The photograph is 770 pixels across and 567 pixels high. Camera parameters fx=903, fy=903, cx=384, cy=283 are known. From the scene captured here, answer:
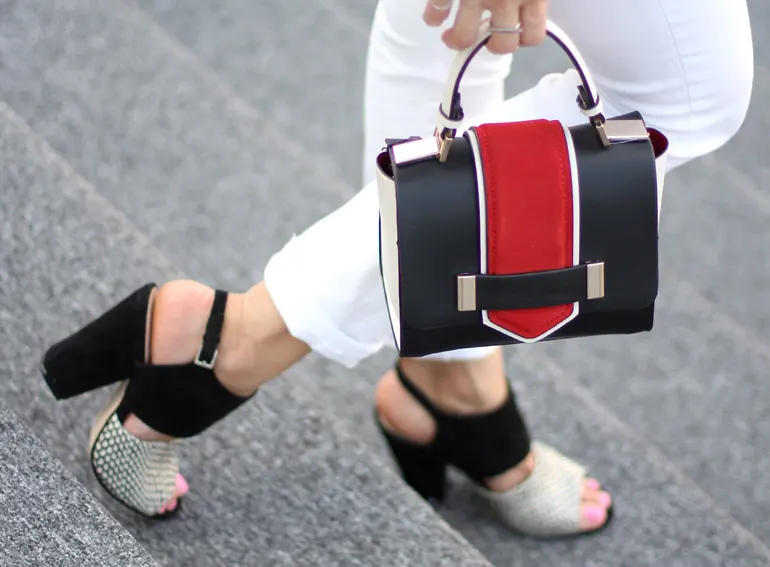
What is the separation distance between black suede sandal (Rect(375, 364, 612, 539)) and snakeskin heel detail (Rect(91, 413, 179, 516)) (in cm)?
34

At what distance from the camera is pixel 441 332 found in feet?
2.49

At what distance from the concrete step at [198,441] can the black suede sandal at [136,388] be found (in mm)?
53

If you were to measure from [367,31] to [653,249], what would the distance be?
128cm

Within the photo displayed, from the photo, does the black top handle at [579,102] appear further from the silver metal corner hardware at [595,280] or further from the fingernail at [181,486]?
the fingernail at [181,486]

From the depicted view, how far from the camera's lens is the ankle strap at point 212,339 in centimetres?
92

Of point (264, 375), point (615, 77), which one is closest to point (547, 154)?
point (615, 77)

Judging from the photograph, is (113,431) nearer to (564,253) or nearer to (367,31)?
(564,253)

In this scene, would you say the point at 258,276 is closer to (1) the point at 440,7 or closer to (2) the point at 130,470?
(2) the point at 130,470

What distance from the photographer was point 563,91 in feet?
2.79

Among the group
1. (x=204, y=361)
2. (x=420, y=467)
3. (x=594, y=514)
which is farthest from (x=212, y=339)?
(x=594, y=514)

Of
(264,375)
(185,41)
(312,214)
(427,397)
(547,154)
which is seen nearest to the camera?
(547,154)

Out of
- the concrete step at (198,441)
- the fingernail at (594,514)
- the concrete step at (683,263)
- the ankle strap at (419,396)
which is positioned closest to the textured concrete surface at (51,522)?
the concrete step at (198,441)

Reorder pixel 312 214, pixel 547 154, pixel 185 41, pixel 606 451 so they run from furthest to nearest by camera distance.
Result: pixel 185 41, pixel 312 214, pixel 606 451, pixel 547 154

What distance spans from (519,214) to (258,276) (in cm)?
78
